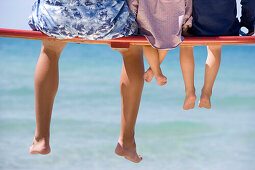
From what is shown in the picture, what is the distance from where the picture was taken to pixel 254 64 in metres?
11.2

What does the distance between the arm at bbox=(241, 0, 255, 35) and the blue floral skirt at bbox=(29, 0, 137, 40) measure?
0.50 metres

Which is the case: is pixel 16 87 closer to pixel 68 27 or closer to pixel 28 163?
pixel 28 163

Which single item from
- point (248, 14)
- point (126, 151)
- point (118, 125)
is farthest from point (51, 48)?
A: point (118, 125)

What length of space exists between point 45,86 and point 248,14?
0.89 m

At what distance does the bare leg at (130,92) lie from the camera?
2.11 m

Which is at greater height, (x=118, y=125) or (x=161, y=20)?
(x=161, y=20)

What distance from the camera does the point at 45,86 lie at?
82.2 inches

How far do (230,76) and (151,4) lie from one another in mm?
7613

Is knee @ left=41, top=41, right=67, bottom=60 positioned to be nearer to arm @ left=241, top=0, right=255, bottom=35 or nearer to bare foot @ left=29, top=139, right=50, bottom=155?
bare foot @ left=29, top=139, right=50, bottom=155

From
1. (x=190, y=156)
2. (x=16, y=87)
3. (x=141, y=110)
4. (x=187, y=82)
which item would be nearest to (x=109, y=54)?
(x=16, y=87)

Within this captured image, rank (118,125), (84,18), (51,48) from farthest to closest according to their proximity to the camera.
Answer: (118,125), (51,48), (84,18)

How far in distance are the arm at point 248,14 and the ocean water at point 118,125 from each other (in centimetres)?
245

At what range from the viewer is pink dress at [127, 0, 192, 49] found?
1.93 meters

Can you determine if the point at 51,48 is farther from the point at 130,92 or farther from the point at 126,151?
the point at 126,151
